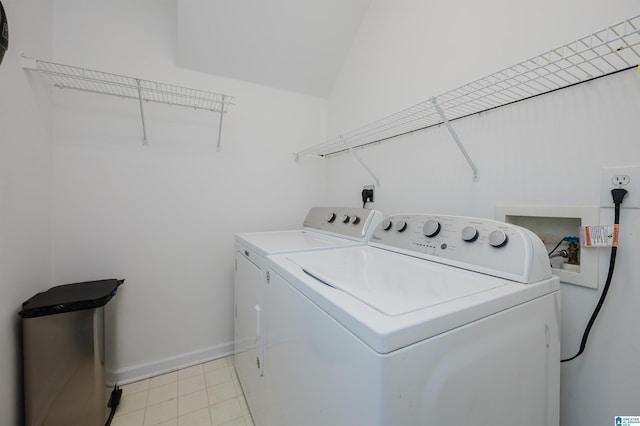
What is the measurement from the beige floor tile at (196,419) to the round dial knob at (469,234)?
1.71m

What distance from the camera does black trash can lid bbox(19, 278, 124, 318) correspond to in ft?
3.95

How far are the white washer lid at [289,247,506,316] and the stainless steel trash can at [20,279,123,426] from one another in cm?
120

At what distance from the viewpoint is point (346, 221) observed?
5.45 ft

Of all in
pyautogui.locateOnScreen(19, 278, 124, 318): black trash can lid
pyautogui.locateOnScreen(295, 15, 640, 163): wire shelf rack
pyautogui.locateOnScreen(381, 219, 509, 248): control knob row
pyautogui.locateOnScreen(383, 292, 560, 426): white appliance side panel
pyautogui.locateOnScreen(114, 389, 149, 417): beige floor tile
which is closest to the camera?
pyautogui.locateOnScreen(383, 292, 560, 426): white appliance side panel

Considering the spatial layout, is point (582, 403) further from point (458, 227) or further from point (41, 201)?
point (41, 201)

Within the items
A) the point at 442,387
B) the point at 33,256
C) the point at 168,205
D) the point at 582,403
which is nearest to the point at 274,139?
the point at 168,205

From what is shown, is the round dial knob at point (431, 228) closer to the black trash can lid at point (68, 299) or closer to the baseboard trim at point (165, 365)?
the black trash can lid at point (68, 299)

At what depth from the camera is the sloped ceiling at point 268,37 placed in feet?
5.85

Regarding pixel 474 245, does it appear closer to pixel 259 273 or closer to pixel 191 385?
pixel 259 273

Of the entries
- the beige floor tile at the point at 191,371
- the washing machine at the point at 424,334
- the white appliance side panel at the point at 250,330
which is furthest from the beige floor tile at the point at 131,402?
the washing machine at the point at 424,334

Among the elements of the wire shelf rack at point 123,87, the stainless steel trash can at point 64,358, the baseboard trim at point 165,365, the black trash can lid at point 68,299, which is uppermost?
the wire shelf rack at point 123,87

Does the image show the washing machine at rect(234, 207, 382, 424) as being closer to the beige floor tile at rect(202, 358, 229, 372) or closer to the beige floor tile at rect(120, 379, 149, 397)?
the beige floor tile at rect(202, 358, 229, 372)

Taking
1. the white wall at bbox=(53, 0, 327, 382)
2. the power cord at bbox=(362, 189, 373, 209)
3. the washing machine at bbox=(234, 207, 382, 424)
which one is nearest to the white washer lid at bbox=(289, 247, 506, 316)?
the washing machine at bbox=(234, 207, 382, 424)

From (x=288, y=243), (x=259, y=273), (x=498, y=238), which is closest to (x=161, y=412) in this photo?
(x=259, y=273)
